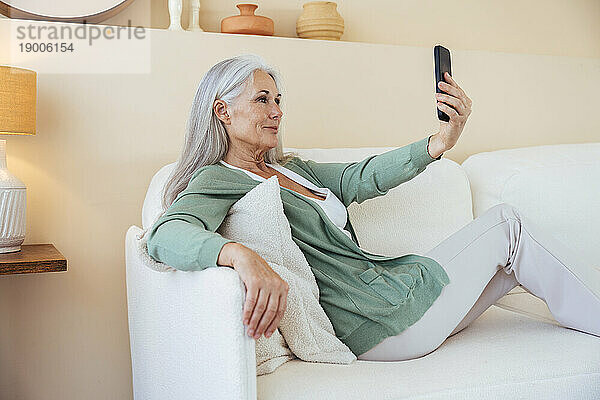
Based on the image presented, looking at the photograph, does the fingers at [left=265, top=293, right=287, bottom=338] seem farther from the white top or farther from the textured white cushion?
the white top

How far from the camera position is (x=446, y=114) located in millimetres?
1767

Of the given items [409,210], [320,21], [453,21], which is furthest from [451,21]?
[409,210]

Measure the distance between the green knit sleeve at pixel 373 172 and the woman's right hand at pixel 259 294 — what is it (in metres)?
0.71

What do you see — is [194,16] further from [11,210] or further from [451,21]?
[451,21]

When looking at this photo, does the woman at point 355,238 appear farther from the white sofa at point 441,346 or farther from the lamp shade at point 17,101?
the lamp shade at point 17,101

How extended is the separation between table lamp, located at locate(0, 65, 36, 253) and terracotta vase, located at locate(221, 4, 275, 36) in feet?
2.28

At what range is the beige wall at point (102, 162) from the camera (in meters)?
2.06

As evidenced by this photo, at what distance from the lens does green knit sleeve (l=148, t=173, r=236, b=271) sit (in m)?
1.27

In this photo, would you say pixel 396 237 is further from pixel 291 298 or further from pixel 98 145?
pixel 98 145

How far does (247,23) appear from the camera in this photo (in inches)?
A: 91.6

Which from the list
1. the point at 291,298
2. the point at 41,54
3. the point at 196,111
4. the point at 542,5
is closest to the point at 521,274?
the point at 291,298

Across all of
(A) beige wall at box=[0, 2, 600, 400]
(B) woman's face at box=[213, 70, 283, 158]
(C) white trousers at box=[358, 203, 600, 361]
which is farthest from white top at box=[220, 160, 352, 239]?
(A) beige wall at box=[0, 2, 600, 400]

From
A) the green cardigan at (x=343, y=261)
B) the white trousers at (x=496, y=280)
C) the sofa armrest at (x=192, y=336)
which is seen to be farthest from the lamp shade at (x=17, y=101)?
the white trousers at (x=496, y=280)

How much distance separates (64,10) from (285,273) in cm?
122
